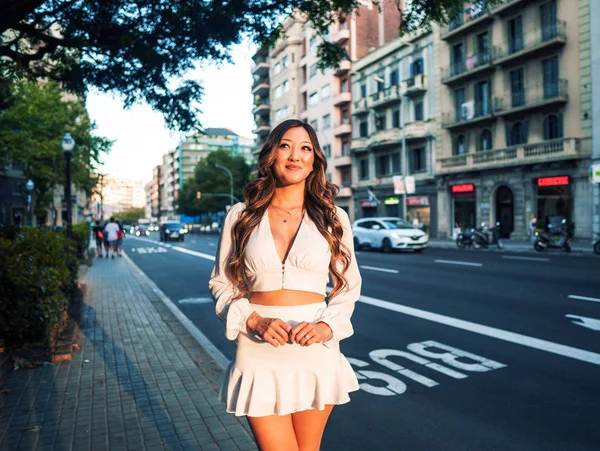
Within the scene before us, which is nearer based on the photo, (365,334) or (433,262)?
(365,334)

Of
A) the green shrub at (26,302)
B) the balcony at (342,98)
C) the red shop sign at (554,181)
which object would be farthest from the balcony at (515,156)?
the green shrub at (26,302)

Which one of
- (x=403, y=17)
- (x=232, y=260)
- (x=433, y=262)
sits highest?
(x=403, y=17)

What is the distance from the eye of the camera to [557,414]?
12.6ft

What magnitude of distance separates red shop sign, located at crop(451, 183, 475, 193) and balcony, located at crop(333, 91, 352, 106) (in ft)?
51.5

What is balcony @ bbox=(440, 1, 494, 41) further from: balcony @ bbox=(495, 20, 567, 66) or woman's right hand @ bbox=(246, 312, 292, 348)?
woman's right hand @ bbox=(246, 312, 292, 348)

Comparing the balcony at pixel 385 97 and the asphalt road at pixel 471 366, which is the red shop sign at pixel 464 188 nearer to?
the balcony at pixel 385 97

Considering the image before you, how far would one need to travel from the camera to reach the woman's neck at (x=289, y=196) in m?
2.33

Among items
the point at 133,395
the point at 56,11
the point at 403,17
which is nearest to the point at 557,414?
the point at 133,395

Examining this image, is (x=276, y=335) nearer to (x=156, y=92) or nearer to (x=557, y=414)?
(x=557, y=414)

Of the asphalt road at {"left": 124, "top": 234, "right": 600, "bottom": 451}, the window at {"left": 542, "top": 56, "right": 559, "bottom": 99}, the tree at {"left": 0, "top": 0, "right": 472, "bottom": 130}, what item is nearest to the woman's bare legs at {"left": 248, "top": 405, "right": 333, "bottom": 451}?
the asphalt road at {"left": 124, "top": 234, "right": 600, "bottom": 451}

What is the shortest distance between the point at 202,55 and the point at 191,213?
79.7 m

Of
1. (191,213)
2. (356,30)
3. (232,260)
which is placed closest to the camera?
(232,260)

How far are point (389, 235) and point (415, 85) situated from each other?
705 inches

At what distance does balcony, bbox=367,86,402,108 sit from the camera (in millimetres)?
37781
